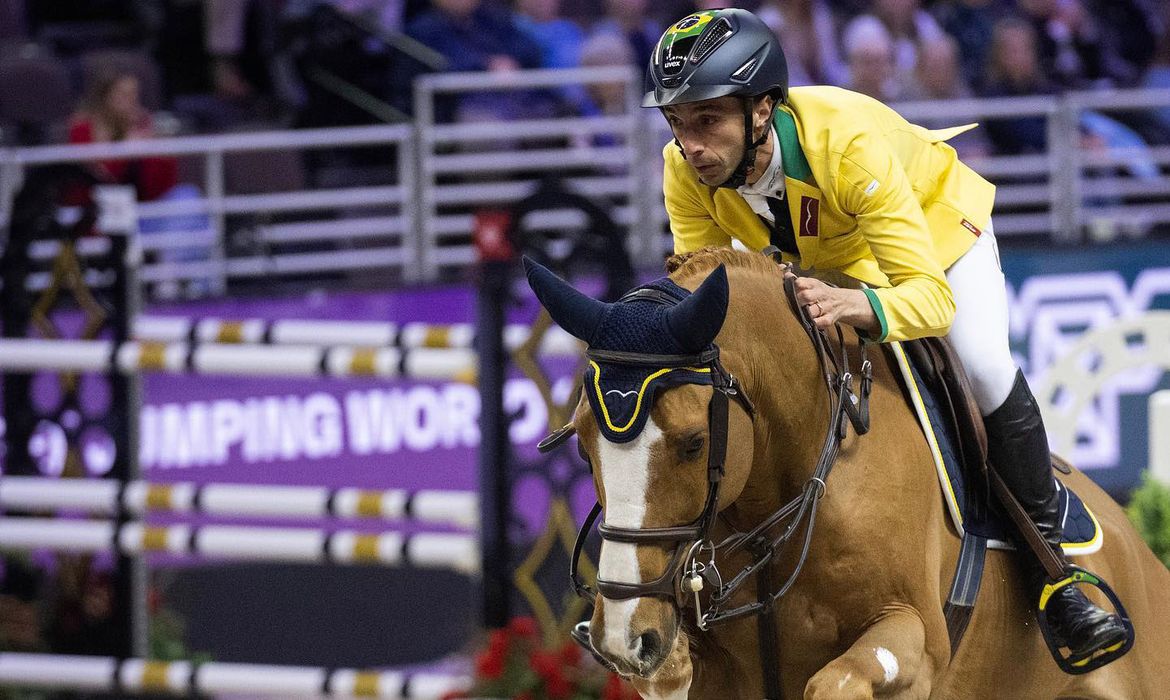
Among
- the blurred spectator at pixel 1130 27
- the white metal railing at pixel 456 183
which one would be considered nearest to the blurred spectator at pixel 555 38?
the white metal railing at pixel 456 183

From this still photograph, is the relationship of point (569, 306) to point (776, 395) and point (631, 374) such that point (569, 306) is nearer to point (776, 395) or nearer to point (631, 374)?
point (631, 374)

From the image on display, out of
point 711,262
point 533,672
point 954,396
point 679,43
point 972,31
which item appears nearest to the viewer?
point 711,262

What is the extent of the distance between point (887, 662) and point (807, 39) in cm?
817

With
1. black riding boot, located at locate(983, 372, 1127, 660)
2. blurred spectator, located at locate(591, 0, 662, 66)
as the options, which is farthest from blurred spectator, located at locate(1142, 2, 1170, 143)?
black riding boot, located at locate(983, 372, 1127, 660)

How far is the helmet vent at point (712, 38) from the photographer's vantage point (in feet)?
12.3

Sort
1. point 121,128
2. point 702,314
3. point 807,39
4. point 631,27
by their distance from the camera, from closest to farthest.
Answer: point 702,314, point 121,128, point 631,27, point 807,39

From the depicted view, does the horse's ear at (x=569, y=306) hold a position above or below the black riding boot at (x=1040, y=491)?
above

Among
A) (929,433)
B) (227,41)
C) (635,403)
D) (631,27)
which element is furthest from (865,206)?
(227,41)

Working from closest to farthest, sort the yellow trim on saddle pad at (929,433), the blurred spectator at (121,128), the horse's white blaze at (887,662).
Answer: the horse's white blaze at (887,662) < the yellow trim on saddle pad at (929,433) < the blurred spectator at (121,128)

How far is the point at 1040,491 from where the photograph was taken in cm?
426

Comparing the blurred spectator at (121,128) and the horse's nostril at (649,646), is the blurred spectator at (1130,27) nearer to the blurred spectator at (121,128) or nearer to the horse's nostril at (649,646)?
the blurred spectator at (121,128)

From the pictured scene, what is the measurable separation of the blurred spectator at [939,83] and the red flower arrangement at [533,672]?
21.0 ft

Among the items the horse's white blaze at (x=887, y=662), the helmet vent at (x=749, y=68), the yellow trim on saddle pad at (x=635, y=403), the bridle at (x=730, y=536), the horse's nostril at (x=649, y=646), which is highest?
the helmet vent at (x=749, y=68)

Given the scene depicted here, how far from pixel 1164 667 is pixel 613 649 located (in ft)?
7.44
